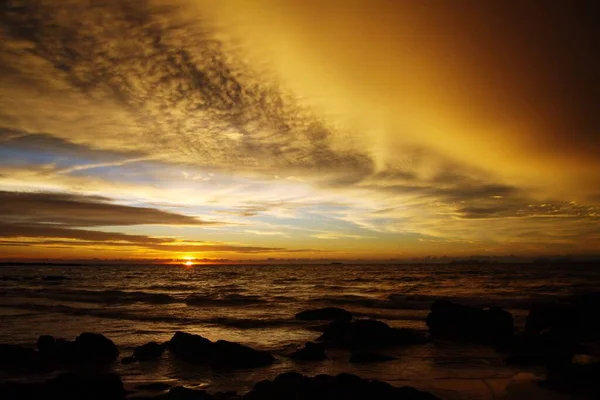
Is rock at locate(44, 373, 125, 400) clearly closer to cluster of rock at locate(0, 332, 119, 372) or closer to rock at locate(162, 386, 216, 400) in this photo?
rock at locate(162, 386, 216, 400)

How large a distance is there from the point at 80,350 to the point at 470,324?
1859cm

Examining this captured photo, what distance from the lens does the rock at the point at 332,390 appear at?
9.81 metres

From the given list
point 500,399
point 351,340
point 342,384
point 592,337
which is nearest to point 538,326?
point 592,337

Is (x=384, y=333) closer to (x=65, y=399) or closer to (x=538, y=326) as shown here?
(x=538, y=326)

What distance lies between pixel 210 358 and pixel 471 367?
32.2 feet

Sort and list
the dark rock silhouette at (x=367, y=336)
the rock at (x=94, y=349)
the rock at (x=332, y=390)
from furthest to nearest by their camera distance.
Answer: the dark rock silhouette at (x=367, y=336), the rock at (x=94, y=349), the rock at (x=332, y=390)

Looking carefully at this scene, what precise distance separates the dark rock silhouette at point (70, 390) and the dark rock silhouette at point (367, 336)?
11.2 m

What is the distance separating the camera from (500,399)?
1107 centimetres

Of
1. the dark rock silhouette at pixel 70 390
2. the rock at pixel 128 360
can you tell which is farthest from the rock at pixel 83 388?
the rock at pixel 128 360

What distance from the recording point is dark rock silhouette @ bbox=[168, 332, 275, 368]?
51.2 ft

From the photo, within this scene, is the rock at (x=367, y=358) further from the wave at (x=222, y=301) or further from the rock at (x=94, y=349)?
the wave at (x=222, y=301)

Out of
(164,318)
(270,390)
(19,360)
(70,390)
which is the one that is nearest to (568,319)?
(270,390)

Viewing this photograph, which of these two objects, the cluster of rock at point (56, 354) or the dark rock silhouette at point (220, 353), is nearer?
the cluster of rock at point (56, 354)

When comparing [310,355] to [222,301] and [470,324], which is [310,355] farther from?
[222,301]
